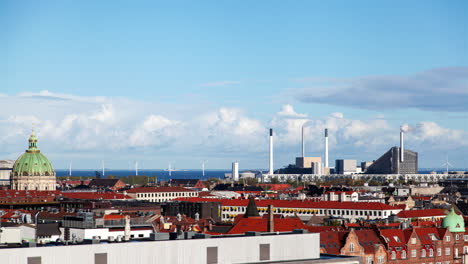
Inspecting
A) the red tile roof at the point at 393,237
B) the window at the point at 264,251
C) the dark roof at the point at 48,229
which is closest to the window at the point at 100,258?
the window at the point at 264,251

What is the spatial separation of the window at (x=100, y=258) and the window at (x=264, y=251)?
10.6 m

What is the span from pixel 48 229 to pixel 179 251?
48.1 metres

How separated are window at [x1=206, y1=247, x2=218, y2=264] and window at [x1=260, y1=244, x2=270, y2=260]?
11.0 ft

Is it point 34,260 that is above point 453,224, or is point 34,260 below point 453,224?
below

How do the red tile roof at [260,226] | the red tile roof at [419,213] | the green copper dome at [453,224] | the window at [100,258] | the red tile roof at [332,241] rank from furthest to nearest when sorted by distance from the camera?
the red tile roof at [419,213], the green copper dome at [453,224], the red tile roof at [260,226], the red tile roof at [332,241], the window at [100,258]

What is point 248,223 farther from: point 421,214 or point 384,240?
point 421,214

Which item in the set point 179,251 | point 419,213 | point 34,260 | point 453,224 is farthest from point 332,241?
point 419,213

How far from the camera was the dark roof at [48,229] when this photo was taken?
99.7 metres

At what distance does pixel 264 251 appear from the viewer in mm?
60500

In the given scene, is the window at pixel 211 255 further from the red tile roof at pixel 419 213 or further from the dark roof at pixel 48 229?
the red tile roof at pixel 419 213

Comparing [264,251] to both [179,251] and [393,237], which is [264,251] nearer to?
[179,251]

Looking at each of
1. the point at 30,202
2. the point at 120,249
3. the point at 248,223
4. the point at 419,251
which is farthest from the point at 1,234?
the point at 30,202

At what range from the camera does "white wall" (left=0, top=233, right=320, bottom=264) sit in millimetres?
52391

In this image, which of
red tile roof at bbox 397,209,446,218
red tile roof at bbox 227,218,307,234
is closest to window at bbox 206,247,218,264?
red tile roof at bbox 227,218,307,234
